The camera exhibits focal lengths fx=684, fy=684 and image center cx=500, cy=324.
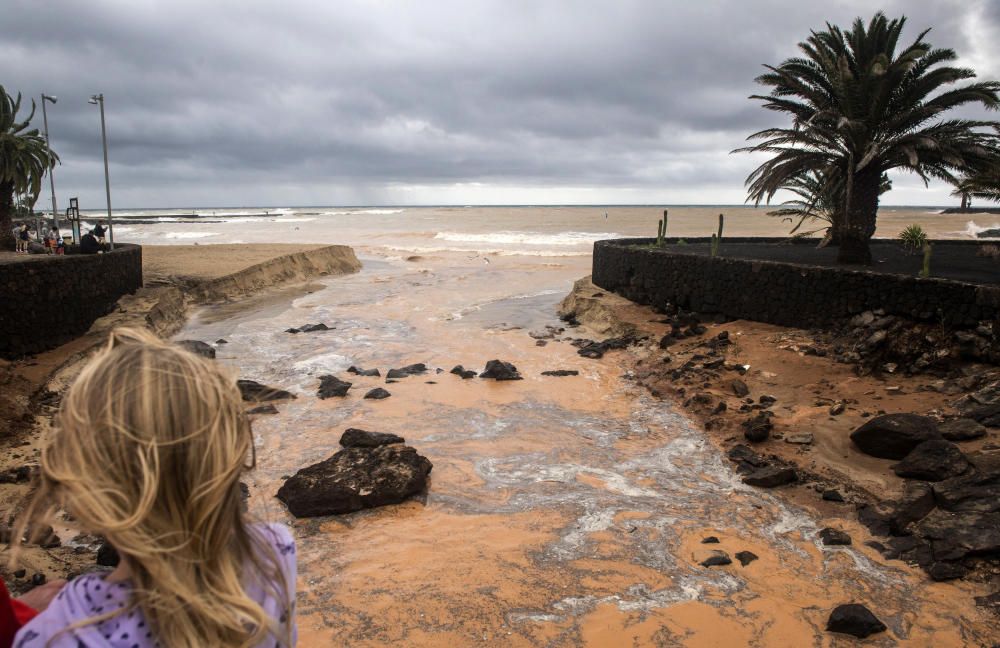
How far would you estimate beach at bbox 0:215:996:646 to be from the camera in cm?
537

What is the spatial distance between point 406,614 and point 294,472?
3667 millimetres

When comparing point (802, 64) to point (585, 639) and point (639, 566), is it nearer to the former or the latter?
point (639, 566)

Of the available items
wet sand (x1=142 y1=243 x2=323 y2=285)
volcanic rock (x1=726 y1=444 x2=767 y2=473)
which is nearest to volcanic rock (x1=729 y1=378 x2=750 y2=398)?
volcanic rock (x1=726 y1=444 x2=767 y2=473)

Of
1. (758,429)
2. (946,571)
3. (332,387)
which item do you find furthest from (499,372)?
(946,571)

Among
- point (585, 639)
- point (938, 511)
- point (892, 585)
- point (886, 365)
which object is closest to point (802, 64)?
point (886, 365)

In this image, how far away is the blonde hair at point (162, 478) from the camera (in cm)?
124

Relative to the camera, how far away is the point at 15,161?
2219 centimetres

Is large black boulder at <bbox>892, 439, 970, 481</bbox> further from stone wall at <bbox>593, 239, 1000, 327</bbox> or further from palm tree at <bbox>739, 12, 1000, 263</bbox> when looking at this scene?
palm tree at <bbox>739, 12, 1000, 263</bbox>

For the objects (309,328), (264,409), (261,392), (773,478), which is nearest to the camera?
(773,478)

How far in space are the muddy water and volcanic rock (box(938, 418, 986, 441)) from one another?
235 cm

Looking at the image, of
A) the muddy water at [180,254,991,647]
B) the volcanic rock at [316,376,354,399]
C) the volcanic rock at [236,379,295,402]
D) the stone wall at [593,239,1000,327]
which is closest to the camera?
the muddy water at [180,254,991,647]

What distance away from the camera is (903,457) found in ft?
26.7

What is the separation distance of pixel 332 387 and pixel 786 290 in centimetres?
928

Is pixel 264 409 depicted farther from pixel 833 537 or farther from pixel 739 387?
pixel 833 537
